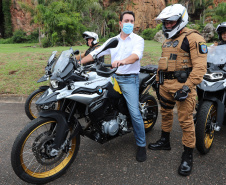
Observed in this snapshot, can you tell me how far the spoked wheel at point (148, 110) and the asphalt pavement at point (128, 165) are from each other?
0.81 ft

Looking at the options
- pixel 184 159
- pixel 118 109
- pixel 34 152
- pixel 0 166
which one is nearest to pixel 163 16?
pixel 118 109

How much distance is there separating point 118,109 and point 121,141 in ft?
2.57

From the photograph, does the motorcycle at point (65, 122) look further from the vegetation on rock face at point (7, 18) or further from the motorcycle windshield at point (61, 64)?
the vegetation on rock face at point (7, 18)

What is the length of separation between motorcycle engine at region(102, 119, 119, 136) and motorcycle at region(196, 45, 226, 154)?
1.15 meters

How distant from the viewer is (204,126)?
2.79 m

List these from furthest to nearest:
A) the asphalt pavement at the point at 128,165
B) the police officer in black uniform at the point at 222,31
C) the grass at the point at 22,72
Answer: the grass at the point at 22,72 < the police officer in black uniform at the point at 222,31 < the asphalt pavement at the point at 128,165

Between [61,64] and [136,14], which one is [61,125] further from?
[136,14]

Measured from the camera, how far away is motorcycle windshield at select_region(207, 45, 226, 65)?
3.27 metres

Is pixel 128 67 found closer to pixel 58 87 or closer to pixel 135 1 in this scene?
pixel 58 87

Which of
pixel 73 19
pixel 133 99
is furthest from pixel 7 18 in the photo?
pixel 133 99

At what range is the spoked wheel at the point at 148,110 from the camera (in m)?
3.46

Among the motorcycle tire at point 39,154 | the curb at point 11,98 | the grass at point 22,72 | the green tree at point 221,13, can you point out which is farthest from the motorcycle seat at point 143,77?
the green tree at point 221,13

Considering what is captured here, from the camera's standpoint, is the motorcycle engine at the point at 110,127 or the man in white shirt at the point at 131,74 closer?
the motorcycle engine at the point at 110,127

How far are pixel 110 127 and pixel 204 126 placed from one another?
4.23 ft
